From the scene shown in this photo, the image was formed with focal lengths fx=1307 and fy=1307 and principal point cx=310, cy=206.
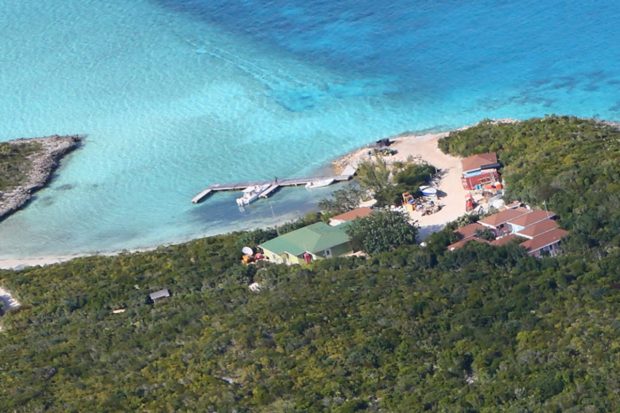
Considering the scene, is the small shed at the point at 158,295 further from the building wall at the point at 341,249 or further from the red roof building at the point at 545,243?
the red roof building at the point at 545,243

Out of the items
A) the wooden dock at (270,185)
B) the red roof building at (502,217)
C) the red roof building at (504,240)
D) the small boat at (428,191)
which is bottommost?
the red roof building at (504,240)

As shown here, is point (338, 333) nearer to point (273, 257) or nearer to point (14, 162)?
point (273, 257)

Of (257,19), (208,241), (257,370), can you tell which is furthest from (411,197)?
(257,19)

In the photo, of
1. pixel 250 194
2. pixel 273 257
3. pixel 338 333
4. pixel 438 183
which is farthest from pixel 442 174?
pixel 338 333

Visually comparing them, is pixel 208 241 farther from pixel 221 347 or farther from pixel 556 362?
pixel 556 362

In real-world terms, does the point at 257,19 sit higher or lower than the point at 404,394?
higher

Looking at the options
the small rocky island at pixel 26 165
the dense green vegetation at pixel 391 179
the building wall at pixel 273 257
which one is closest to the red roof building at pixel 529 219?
the dense green vegetation at pixel 391 179
